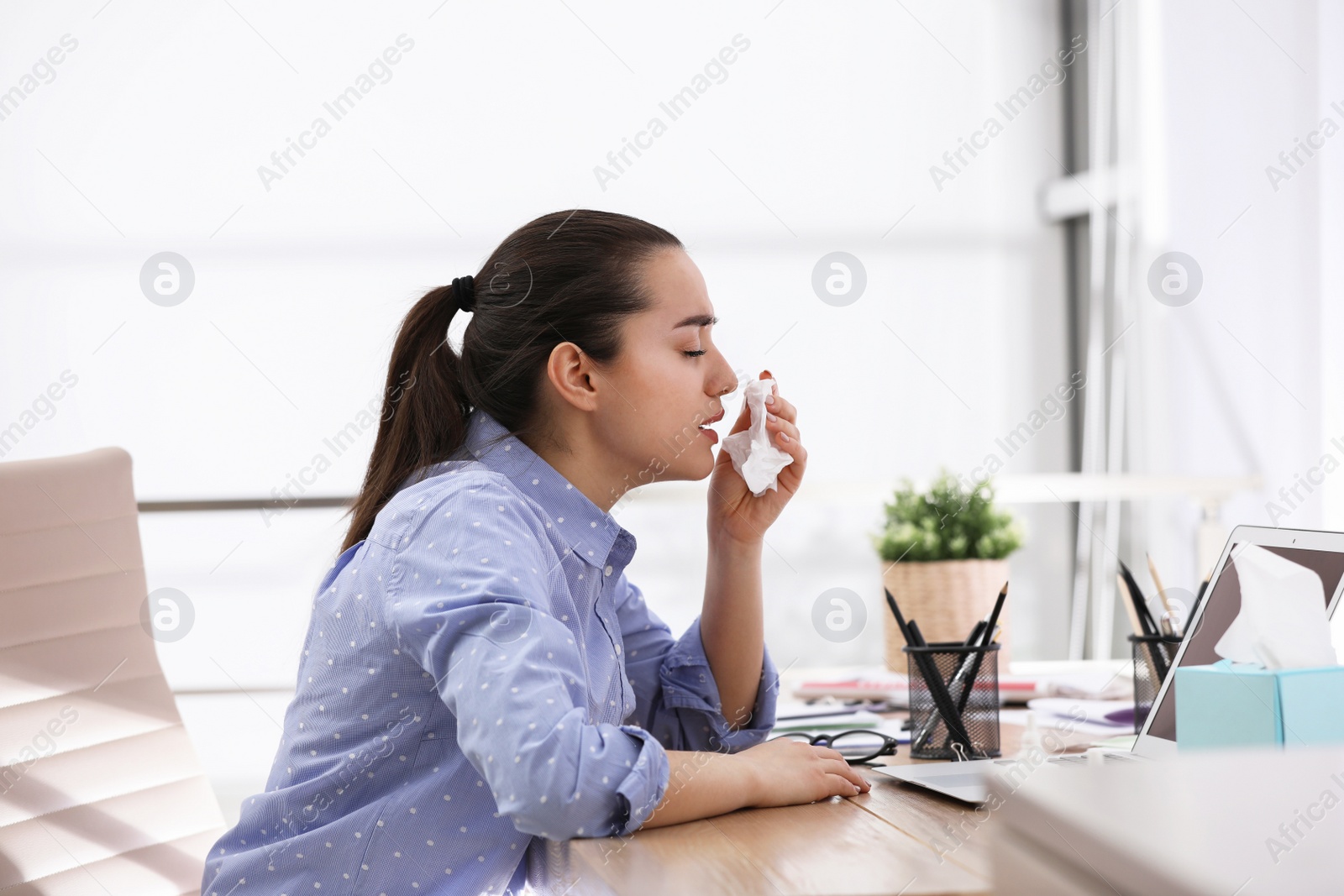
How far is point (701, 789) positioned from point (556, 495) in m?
0.35

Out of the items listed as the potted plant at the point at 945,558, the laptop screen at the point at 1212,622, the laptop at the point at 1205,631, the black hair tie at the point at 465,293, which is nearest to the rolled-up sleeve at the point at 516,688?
the laptop at the point at 1205,631

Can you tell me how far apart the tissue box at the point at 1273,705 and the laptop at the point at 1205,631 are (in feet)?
0.28

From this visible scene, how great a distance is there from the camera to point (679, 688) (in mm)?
1236

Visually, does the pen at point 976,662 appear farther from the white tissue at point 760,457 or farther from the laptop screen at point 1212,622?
the white tissue at point 760,457

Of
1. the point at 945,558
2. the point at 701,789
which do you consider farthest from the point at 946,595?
the point at 701,789

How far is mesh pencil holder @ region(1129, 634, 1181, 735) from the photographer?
43.9 inches

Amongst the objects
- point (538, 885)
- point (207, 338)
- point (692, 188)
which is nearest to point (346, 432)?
point (207, 338)

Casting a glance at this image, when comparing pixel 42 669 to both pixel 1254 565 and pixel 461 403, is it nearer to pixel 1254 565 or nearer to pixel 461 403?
pixel 461 403

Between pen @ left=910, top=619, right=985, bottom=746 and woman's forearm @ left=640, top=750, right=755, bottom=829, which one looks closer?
woman's forearm @ left=640, top=750, right=755, bottom=829

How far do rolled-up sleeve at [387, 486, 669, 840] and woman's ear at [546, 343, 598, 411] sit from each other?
0.81ft

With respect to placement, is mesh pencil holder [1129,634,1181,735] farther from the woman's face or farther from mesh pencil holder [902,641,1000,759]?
the woman's face

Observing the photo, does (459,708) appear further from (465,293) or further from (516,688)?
(465,293)

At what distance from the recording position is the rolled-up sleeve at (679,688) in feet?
3.99

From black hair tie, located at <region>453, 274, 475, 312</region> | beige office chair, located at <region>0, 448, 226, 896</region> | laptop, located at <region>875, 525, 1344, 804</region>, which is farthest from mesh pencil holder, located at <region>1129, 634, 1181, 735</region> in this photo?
beige office chair, located at <region>0, 448, 226, 896</region>
